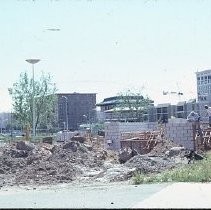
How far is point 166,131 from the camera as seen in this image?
896 inches

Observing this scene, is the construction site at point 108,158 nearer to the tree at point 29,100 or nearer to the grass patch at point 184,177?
the grass patch at point 184,177

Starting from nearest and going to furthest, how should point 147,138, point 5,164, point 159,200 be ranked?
point 159,200 < point 5,164 < point 147,138

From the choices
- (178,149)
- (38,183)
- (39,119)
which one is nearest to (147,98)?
(39,119)

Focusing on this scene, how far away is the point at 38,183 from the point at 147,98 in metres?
68.3

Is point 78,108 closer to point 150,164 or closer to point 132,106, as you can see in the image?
point 132,106

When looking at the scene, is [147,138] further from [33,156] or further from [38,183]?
[38,183]

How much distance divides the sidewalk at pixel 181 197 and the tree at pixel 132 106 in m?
65.3

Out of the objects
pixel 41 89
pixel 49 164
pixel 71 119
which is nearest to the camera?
pixel 49 164

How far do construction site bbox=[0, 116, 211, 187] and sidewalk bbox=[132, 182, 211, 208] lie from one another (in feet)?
10.7

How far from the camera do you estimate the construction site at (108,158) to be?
15766 millimetres

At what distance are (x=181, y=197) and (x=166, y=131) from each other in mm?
12606

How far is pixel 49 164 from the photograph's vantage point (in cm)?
1734

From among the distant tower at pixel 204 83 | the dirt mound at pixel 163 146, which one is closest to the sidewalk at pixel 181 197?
the dirt mound at pixel 163 146

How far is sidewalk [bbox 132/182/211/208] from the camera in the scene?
30.9ft
